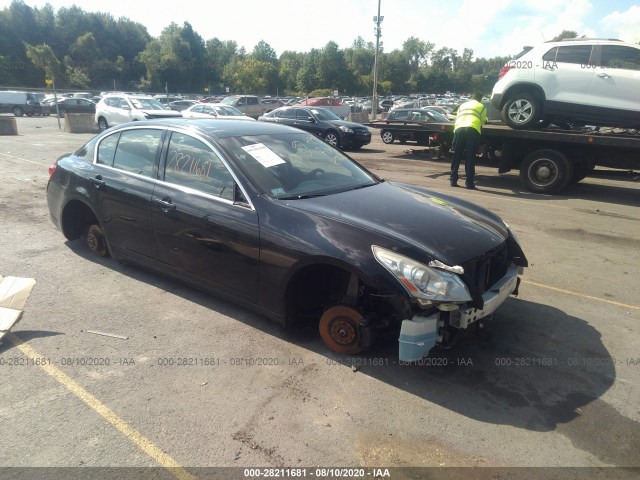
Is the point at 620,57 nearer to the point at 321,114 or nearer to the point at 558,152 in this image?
the point at 558,152

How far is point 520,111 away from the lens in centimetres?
1032

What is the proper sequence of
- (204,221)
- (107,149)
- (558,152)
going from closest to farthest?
(204,221) < (107,149) < (558,152)

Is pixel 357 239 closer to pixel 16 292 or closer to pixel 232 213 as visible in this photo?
pixel 232 213

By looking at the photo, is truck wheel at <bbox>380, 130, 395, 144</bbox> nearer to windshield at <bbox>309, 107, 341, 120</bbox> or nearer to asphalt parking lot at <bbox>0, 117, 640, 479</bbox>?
windshield at <bbox>309, 107, 341, 120</bbox>

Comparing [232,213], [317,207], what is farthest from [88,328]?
[317,207]

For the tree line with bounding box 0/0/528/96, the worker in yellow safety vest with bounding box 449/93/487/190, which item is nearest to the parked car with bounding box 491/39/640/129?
the worker in yellow safety vest with bounding box 449/93/487/190

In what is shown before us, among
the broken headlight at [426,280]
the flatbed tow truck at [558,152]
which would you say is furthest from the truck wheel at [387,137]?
the broken headlight at [426,280]

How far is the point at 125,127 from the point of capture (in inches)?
193

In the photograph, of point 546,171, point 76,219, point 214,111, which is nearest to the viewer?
point 76,219

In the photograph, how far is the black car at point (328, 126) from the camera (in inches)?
709

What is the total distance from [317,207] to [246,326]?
1.17m

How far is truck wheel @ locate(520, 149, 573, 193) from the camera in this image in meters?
9.96

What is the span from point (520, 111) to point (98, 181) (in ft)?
29.0

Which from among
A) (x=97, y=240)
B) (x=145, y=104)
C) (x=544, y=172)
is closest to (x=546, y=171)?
(x=544, y=172)
